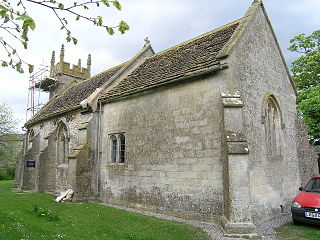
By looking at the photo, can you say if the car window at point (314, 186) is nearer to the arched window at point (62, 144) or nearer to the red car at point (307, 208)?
the red car at point (307, 208)

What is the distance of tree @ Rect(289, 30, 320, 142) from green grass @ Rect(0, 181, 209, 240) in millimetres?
14347

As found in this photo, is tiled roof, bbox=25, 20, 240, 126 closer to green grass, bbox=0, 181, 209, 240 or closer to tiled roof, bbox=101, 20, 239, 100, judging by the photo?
A: tiled roof, bbox=101, 20, 239, 100

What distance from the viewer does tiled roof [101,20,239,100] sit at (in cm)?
1047

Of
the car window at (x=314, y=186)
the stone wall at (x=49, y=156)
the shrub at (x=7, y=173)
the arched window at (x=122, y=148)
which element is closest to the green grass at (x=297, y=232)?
the car window at (x=314, y=186)

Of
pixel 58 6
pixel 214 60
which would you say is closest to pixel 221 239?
pixel 214 60

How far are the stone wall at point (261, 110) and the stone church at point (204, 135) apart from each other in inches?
1.6

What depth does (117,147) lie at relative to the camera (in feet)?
42.7

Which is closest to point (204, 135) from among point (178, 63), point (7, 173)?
point (178, 63)

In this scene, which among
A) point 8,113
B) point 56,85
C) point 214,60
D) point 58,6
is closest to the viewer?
point 58,6

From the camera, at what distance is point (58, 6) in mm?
3373

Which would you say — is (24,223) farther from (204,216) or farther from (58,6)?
(58,6)

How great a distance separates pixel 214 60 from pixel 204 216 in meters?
5.50

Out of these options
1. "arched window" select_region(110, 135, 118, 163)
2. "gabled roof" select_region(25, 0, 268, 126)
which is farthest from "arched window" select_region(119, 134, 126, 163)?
"gabled roof" select_region(25, 0, 268, 126)

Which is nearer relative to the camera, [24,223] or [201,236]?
[201,236]
